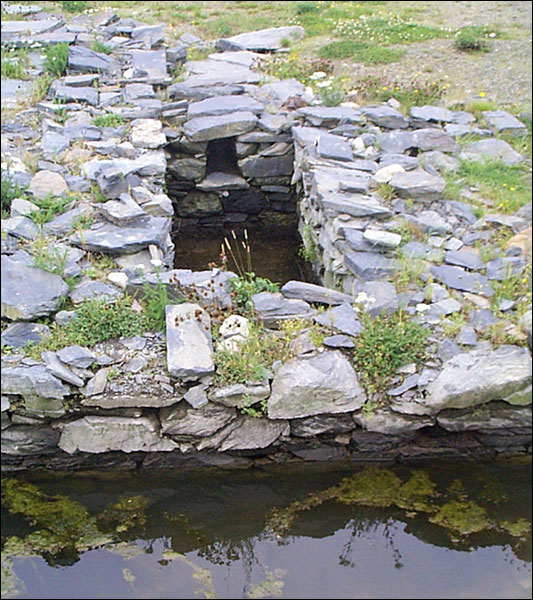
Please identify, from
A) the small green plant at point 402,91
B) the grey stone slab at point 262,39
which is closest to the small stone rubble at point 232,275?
the small green plant at point 402,91

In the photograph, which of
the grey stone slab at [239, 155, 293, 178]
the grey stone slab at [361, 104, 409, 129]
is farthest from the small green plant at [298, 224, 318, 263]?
the grey stone slab at [361, 104, 409, 129]

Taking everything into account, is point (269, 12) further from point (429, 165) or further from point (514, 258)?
point (514, 258)

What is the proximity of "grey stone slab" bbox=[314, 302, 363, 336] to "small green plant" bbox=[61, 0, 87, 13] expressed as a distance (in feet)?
35.2

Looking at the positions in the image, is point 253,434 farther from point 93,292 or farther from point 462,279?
point 462,279

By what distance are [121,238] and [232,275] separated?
119 centimetres

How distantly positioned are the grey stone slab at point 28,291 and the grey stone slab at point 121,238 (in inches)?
25.9

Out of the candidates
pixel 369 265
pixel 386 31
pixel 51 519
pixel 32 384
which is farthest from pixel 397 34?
pixel 51 519

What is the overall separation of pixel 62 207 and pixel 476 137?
529 centimetres

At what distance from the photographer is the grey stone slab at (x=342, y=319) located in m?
5.36

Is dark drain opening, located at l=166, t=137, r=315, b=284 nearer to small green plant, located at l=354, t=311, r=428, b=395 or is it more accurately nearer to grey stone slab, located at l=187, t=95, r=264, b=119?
grey stone slab, located at l=187, t=95, r=264, b=119

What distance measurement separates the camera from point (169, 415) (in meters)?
5.05

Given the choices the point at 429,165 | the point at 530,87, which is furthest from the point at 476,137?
the point at 530,87

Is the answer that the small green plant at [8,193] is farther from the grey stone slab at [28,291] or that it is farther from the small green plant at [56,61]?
the small green plant at [56,61]

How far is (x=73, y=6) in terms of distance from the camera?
44.2ft
